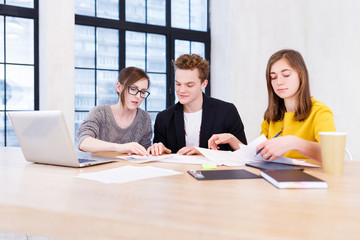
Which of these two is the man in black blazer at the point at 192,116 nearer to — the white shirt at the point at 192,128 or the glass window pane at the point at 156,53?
the white shirt at the point at 192,128

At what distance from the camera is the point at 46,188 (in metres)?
0.82

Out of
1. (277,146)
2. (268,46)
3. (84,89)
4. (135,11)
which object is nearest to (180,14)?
(135,11)

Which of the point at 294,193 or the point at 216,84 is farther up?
the point at 216,84

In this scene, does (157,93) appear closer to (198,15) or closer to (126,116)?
(198,15)

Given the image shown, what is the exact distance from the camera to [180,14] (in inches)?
161

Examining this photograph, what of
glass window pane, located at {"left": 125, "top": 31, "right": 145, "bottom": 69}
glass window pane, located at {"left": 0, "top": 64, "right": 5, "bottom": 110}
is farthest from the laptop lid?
glass window pane, located at {"left": 125, "top": 31, "right": 145, "bottom": 69}

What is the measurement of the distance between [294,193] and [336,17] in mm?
3447

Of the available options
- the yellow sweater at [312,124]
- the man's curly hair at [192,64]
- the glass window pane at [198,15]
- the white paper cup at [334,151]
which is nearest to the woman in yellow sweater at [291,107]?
the yellow sweater at [312,124]

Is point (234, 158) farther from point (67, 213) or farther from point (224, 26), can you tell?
point (224, 26)

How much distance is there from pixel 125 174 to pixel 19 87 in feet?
8.90

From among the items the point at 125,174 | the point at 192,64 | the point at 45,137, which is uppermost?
the point at 192,64

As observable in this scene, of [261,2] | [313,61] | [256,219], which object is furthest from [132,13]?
[256,219]

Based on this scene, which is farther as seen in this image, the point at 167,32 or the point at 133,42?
the point at 167,32

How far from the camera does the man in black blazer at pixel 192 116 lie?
2.20 metres
